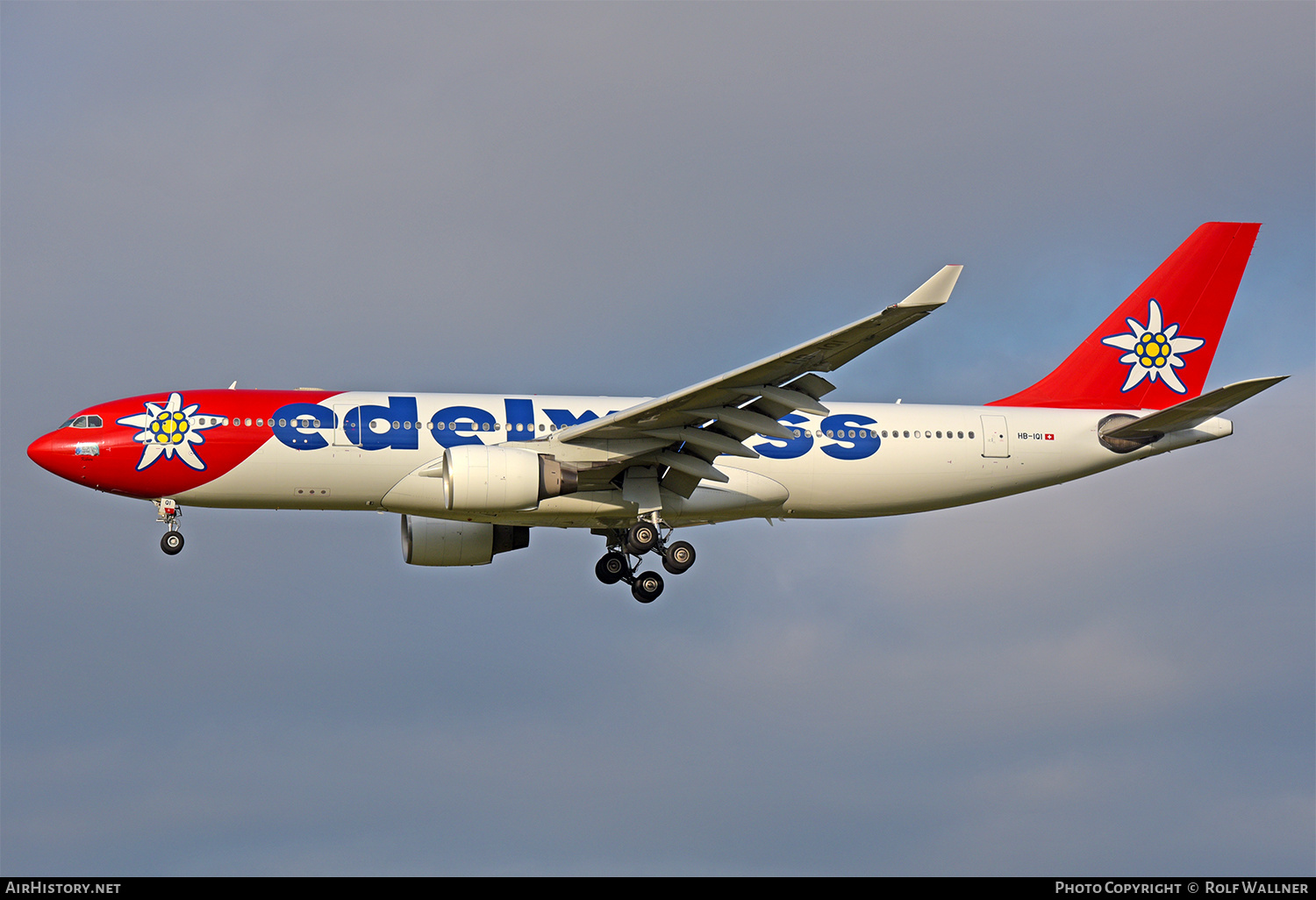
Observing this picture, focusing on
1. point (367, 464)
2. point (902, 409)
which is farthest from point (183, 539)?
point (902, 409)

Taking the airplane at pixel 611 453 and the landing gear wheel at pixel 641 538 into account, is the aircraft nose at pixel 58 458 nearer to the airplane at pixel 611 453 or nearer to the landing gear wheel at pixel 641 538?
the airplane at pixel 611 453

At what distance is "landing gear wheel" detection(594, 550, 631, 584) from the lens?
35.5 meters

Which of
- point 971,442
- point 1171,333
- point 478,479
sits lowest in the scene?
point 478,479

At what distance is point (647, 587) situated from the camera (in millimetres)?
34406

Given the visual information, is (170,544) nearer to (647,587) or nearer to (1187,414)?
(647,587)

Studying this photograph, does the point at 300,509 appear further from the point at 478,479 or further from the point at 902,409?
the point at 902,409

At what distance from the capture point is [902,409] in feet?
114

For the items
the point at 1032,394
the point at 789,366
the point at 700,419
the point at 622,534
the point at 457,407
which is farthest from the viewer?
the point at 1032,394

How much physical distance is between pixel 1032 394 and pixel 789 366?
38.9 feet

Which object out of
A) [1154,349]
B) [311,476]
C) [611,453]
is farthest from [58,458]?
[1154,349]

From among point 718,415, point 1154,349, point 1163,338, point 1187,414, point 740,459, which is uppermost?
point 1163,338

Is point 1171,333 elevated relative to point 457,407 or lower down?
elevated

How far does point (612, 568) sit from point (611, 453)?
5.73 meters

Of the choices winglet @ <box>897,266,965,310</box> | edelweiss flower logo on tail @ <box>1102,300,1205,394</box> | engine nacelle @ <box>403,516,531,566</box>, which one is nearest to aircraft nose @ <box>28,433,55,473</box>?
engine nacelle @ <box>403,516,531,566</box>
